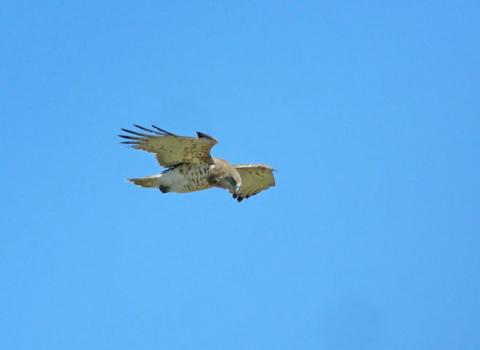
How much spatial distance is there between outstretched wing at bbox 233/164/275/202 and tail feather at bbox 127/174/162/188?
2333 mm

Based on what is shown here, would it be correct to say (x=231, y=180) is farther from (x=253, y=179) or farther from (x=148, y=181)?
(x=253, y=179)

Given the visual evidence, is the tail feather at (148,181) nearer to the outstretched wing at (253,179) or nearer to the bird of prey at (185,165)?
the bird of prey at (185,165)

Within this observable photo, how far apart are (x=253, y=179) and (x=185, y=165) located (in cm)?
311

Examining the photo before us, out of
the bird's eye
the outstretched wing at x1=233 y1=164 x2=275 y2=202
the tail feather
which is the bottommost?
the tail feather

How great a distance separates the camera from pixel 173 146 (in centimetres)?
A: 2045

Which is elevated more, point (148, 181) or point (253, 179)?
point (253, 179)

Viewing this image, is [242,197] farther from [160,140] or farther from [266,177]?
[160,140]

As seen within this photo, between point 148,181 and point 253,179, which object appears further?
point 253,179

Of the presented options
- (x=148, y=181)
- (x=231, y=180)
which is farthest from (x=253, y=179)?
(x=148, y=181)

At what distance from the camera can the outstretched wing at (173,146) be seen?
20.0 metres

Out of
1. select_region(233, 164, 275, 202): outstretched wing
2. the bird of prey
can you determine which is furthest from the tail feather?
select_region(233, 164, 275, 202): outstretched wing

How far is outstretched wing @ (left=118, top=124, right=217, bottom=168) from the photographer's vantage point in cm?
2000

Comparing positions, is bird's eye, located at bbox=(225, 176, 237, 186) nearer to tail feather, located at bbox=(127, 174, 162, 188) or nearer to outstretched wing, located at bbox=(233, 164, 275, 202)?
tail feather, located at bbox=(127, 174, 162, 188)

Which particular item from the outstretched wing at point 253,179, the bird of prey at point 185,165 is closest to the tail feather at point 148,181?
the bird of prey at point 185,165
